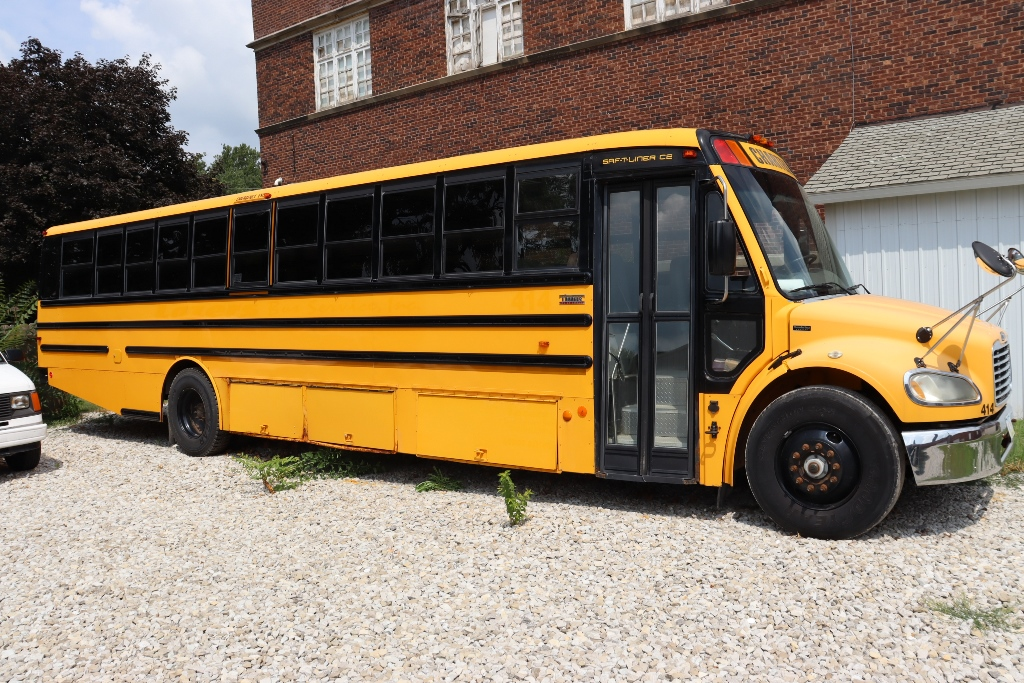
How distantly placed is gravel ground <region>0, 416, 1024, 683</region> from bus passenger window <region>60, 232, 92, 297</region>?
14.3 feet

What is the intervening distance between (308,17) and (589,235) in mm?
Answer: 15963

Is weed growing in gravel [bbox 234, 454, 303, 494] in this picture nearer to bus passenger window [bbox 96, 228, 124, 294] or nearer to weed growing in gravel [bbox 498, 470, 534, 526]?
weed growing in gravel [bbox 498, 470, 534, 526]

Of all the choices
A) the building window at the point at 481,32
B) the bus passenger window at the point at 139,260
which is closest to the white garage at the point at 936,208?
the building window at the point at 481,32

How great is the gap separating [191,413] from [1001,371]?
27.6ft

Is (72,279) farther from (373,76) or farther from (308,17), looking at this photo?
(308,17)

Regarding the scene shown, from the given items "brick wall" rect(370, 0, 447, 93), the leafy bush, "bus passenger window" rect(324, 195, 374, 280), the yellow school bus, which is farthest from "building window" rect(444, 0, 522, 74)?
the leafy bush

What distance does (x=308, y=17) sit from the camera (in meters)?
19.9

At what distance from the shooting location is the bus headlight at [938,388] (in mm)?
5293

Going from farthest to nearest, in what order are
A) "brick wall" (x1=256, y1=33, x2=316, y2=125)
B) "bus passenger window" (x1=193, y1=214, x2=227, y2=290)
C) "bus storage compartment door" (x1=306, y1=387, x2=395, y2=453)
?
"brick wall" (x1=256, y1=33, x2=316, y2=125), "bus passenger window" (x1=193, y1=214, x2=227, y2=290), "bus storage compartment door" (x1=306, y1=387, x2=395, y2=453)

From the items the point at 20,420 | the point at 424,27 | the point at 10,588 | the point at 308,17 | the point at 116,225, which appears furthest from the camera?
the point at 308,17

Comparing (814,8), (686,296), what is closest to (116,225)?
(686,296)

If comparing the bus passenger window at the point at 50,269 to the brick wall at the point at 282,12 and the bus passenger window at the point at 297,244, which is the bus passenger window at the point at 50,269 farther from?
the brick wall at the point at 282,12

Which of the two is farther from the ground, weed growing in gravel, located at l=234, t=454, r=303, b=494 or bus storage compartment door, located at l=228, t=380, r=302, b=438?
bus storage compartment door, located at l=228, t=380, r=302, b=438

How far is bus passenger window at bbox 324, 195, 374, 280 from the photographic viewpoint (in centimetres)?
804
